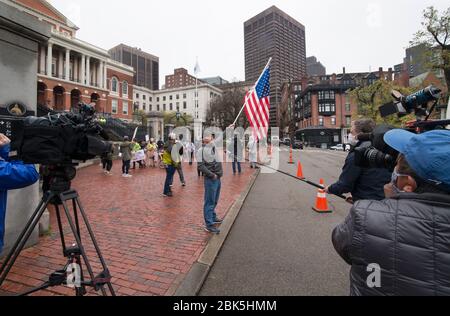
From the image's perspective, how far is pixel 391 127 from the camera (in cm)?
207

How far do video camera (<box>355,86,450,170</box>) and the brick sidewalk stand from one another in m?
2.48

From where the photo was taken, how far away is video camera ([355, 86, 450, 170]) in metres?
2.02

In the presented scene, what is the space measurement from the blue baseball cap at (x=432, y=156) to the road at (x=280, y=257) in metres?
2.17

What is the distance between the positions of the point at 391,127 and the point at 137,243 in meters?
3.89

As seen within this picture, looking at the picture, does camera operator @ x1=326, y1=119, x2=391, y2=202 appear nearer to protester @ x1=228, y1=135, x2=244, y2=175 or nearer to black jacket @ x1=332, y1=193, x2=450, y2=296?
black jacket @ x1=332, y1=193, x2=450, y2=296

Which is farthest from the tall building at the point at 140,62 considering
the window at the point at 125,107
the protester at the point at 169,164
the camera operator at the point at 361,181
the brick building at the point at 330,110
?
the camera operator at the point at 361,181

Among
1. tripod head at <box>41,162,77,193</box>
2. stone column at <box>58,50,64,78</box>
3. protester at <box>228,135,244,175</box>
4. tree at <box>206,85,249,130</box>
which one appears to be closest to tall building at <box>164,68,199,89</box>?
tree at <box>206,85,249,130</box>

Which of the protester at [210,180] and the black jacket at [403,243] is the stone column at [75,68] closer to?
the protester at [210,180]

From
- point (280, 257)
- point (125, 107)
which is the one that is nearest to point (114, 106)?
point (125, 107)

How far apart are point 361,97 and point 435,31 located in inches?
525

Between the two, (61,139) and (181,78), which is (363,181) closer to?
(61,139)

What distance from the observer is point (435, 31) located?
22.2 meters

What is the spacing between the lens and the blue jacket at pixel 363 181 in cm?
308
